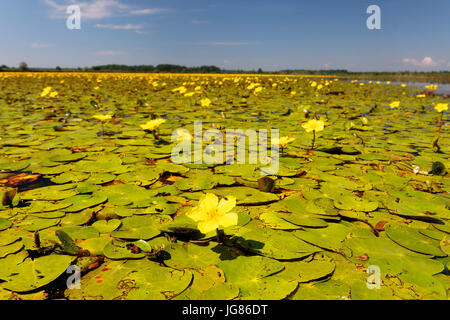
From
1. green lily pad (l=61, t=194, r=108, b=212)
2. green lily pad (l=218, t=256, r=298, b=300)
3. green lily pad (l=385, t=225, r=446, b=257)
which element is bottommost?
green lily pad (l=218, t=256, r=298, b=300)

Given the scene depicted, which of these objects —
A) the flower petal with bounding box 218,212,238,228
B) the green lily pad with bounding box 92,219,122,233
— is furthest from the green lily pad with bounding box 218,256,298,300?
the green lily pad with bounding box 92,219,122,233

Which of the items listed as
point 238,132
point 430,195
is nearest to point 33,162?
point 238,132

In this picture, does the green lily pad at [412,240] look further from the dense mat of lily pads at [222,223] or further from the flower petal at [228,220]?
the flower petal at [228,220]

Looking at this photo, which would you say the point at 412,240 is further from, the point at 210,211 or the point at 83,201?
the point at 83,201

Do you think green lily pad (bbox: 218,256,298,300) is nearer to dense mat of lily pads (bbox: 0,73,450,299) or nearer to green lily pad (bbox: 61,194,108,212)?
dense mat of lily pads (bbox: 0,73,450,299)

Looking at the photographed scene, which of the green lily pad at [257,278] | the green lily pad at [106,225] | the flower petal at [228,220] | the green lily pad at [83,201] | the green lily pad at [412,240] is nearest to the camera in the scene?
the green lily pad at [257,278]

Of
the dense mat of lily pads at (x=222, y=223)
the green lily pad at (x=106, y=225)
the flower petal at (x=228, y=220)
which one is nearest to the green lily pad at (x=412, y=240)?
the dense mat of lily pads at (x=222, y=223)

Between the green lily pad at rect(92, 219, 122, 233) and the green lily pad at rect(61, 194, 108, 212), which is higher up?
the green lily pad at rect(61, 194, 108, 212)

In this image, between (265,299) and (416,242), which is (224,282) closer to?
(265,299)

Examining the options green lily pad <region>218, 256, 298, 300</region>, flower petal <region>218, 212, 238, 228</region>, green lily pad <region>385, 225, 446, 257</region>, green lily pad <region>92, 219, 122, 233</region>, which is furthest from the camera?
green lily pad <region>92, 219, 122, 233</region>

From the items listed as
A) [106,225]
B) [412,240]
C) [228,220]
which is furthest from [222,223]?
[412,240]

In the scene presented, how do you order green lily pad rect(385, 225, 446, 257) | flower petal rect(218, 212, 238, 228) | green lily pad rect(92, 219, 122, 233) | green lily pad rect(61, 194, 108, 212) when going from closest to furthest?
flower petal rect(218, 212, 238, 228) < green lily pad rect(385, 225, 446, 257) < green lily pad rect(92, 219, 122, 233) < green lily pad rect(61, 194, 108, 212)

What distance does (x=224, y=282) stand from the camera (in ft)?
3.05
